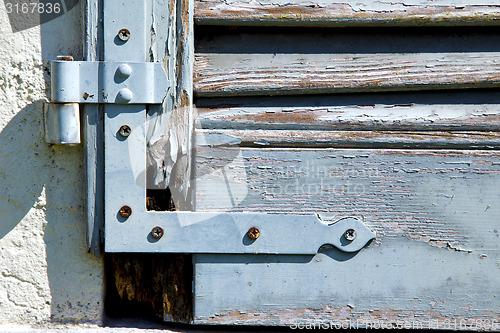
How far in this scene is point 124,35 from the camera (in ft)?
2.69

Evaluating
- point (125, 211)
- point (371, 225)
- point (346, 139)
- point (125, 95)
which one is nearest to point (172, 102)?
point (125, 95)

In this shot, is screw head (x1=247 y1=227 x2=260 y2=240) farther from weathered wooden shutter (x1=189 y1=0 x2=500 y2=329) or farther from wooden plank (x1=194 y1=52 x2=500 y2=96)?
wooden plank (x1=194 y1=52 x2=500 y2=96)

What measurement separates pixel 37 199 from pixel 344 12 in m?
0.71

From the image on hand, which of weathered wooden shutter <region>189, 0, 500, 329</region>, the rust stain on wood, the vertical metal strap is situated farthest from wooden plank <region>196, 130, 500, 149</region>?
the rust stain on wood

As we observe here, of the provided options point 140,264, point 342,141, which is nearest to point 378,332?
point 342,141

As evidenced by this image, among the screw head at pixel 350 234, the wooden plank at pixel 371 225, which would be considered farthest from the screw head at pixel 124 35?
the screw head at pixel 350 234

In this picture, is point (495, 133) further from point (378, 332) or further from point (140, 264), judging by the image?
point (140, 264)

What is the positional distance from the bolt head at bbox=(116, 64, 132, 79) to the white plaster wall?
0.10 metres

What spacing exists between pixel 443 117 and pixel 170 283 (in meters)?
0.66

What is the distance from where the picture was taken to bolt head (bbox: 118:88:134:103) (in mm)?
811

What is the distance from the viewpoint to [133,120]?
828 millimetres

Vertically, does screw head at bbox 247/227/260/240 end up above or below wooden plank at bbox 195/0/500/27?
below

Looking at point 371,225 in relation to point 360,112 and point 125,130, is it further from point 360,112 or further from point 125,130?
point 125,130

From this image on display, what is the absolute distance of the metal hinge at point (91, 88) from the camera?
80 cm
